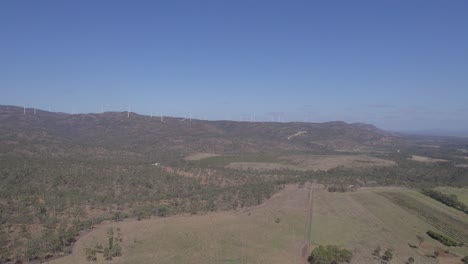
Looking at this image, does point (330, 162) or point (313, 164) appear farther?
point (330, 162)

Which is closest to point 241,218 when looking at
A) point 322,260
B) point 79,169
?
point 322,260

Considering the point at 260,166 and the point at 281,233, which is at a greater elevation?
the point at 260,166

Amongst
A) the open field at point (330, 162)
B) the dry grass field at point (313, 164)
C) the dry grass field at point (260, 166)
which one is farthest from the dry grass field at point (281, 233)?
the open field at point (330, 162)

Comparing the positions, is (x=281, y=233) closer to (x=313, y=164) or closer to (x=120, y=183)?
(x=120, y=183)

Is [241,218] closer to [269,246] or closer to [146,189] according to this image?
[269,246]

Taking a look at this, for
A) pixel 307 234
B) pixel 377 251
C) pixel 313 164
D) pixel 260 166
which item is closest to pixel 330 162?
pixel 313 164

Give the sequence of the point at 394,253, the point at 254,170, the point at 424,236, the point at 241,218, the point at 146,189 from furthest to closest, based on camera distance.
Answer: the point at 254,170
the point at 146,189
the point at 241,218
the point at 424,236
the point at 394,253

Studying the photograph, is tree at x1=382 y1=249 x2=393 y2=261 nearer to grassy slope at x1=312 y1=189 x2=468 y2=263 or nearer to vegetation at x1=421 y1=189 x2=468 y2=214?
grassy slope at x1=312 y1=189 x2=468 y2=263
